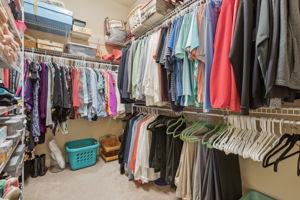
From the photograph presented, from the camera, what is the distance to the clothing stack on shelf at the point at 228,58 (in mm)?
611

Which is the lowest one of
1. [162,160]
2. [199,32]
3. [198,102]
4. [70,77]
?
[162,160]

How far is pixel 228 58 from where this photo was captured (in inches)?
30.7

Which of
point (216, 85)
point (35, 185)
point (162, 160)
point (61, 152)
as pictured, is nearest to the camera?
point (216, 85)

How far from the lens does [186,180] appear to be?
4.13 feet

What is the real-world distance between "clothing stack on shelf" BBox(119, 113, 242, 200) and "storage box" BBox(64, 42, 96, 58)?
131 cm

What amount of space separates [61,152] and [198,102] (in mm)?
2261

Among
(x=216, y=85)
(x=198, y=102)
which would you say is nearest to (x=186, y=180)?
(x=198, y=102)

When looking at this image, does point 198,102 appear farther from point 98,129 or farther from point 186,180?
point 98,129

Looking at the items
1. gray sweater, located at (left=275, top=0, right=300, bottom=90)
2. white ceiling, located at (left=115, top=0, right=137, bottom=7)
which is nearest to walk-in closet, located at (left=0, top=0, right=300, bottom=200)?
gray sweater, located at (left=275, top=0, right=300, bottom=90)

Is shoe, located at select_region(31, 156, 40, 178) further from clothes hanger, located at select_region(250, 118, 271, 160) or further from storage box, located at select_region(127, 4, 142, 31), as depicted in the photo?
clothes hanger, located at select_region(250, 118, 271, 160)

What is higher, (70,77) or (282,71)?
(70,77)

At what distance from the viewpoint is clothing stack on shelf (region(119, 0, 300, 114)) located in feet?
2.01

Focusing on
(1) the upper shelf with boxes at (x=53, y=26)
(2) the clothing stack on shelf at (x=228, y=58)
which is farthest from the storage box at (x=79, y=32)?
(2) the clothing stack on shelf at (x=228, y=58)

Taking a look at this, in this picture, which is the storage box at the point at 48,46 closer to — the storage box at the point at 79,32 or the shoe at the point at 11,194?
the storage box at the point at 79,32
